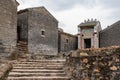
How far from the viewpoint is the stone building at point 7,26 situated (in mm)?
13461

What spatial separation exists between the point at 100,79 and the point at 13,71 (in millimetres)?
3770

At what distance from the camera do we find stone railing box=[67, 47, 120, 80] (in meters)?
5.38

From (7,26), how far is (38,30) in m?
4.83

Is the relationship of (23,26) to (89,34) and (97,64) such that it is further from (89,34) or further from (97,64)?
(89,34)

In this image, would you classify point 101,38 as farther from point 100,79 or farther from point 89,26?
point 100,79

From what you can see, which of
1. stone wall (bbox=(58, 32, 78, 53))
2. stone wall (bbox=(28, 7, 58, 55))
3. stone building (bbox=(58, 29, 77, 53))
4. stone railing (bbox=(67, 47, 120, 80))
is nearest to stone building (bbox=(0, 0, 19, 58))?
stone wall (bbox=(28, 7, 58, 55))

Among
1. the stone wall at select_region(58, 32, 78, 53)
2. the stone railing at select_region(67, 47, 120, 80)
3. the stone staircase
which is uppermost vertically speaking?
the stone wall at select_region(58, 32, 78, 53)

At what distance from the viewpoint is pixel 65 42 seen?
2577cm

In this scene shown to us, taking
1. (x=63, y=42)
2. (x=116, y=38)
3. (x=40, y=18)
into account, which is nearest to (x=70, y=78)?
(x=40, y=18)

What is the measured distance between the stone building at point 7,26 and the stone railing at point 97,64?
24.6 feet

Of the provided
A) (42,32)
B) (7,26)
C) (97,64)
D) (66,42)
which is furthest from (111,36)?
(97,64)

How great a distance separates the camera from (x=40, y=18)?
1891 cm

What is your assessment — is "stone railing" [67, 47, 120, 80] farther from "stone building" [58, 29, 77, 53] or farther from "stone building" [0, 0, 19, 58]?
"stone building" [58, 29, 77, 53]

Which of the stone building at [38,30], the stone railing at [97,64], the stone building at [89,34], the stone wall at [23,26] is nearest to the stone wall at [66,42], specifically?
the stone building at [89,34]
